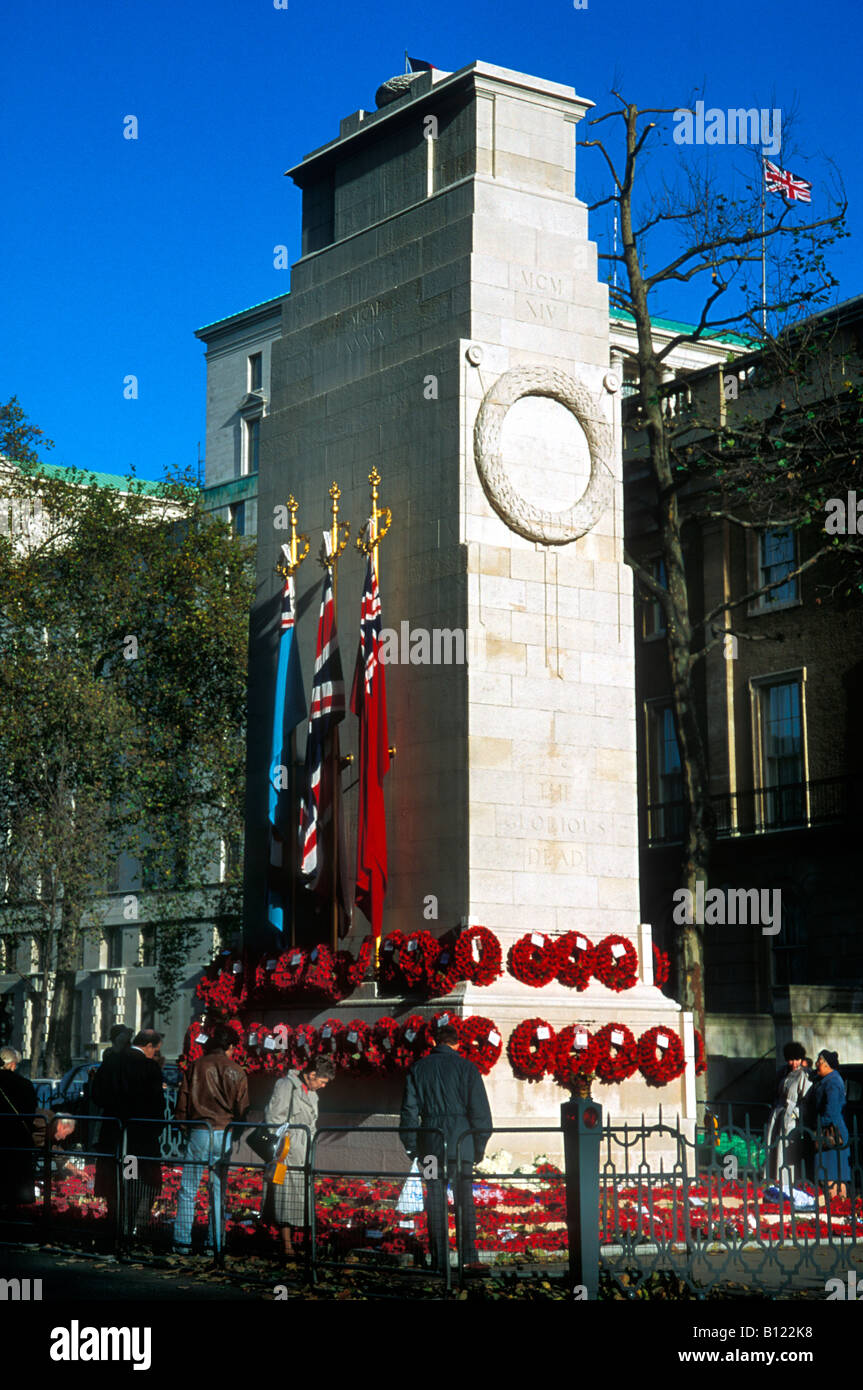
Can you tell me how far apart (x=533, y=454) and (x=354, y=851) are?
201 inches

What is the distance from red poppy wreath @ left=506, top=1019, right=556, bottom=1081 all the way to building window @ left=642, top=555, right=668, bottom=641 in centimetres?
2648

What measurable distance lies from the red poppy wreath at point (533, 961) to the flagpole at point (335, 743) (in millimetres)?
2508

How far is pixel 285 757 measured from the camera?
23.0 meters

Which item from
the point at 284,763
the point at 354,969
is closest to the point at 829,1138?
the point at 354,969

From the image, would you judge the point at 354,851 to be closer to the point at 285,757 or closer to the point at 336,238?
the point at 285,757

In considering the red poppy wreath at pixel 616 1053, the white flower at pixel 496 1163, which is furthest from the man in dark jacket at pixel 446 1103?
the red poppy wreath at pixel 616 1053

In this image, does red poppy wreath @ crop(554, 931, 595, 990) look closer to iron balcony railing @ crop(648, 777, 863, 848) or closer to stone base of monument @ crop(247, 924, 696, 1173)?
stone base of monument @ crop(247, 924, 696, 1173)

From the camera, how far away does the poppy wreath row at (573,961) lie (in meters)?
19.8

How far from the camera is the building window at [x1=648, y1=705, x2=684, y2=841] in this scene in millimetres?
44312

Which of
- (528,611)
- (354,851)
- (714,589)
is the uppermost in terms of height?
(714,589)

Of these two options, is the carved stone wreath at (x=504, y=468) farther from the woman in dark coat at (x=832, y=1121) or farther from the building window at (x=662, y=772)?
the building window at (x=662, y=772)
